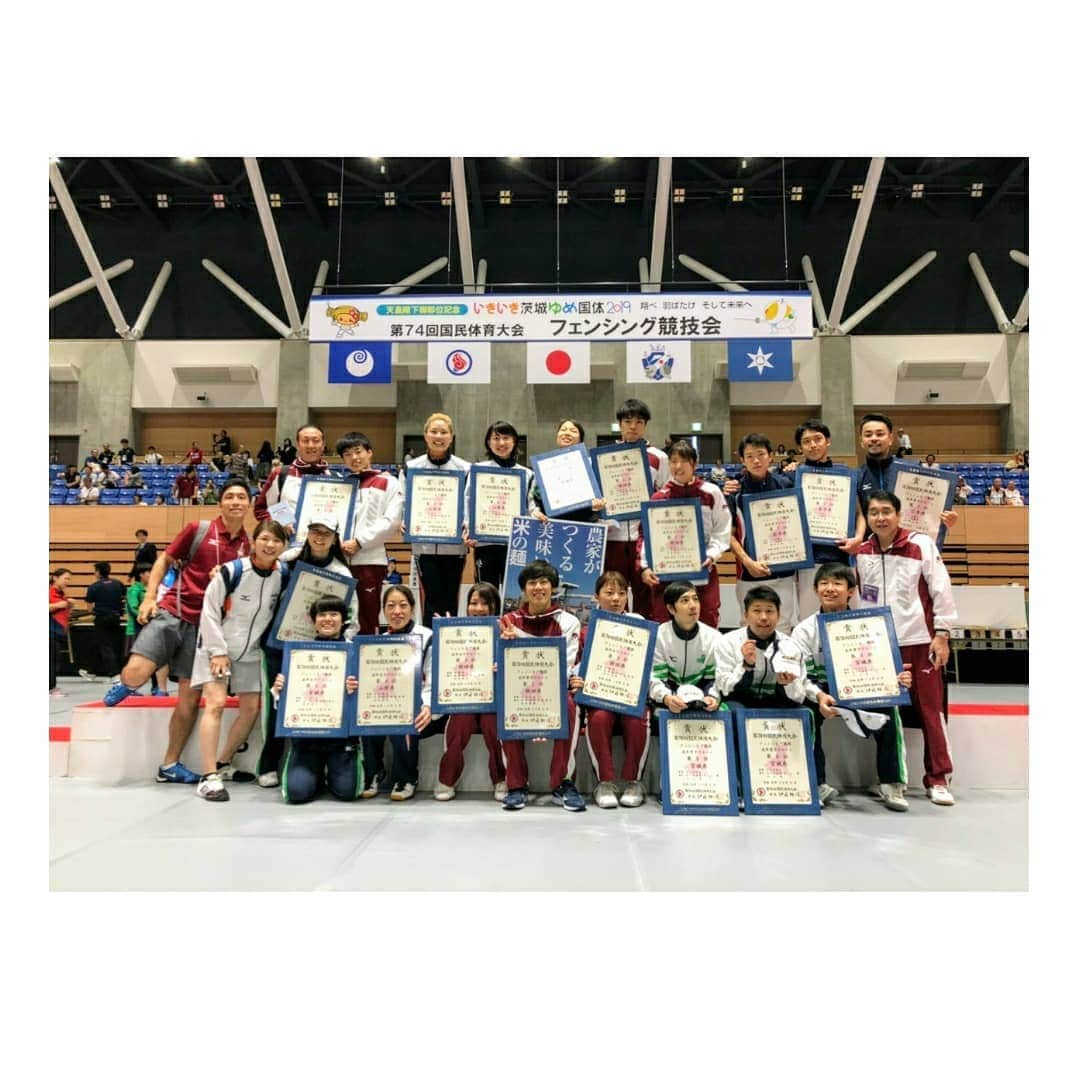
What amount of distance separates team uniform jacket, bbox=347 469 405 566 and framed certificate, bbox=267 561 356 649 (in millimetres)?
261

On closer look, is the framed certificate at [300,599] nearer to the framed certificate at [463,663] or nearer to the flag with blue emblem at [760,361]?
the framed certificate at [463,663]

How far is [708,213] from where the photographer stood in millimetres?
19031

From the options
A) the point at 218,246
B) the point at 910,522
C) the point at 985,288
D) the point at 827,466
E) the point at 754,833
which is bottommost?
the point at 754,833

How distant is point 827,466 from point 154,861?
3.85 metres

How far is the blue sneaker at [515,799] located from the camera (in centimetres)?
397

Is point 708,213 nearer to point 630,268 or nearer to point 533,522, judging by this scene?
point 630,268

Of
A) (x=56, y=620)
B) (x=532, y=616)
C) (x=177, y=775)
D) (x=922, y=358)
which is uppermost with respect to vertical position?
(x=922, y=358)

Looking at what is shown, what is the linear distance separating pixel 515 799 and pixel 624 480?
6.41ft

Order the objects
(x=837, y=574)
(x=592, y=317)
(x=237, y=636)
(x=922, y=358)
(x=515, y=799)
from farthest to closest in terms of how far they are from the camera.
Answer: (x=922, y=358) < (x=592, y=317) < (x=237, y=636) < (x=837, y=574) < (x=515, y=799)

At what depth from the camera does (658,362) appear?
11016 mm

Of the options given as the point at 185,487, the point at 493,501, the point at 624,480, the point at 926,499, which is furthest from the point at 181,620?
the point at 185,487

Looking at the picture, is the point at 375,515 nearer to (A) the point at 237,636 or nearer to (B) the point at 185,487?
(A) the point at 237,636

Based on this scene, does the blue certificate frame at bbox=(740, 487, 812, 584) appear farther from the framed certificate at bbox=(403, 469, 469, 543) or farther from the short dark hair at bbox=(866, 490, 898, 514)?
the framed certificate at bbox=(403, 469, 469, 543)

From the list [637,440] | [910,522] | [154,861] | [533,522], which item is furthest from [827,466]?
[154,861]
